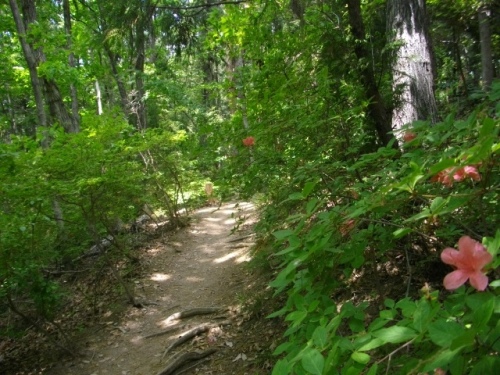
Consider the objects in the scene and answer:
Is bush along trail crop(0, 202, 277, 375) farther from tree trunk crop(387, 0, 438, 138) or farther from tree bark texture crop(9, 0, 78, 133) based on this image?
tree bark texture crop(9, 0, 78, 133)

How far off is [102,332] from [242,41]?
17.4ft

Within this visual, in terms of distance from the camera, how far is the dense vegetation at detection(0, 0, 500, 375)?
3.29 ft

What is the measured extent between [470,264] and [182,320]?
5.87m

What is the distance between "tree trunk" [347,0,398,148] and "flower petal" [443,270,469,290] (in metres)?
3.31

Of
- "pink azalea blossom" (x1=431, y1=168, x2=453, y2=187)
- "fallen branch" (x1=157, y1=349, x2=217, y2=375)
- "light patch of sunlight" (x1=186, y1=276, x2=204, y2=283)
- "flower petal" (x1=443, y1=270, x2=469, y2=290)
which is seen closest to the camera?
"flower petal" (x1=443, y1=270, x2=469, y2=290)

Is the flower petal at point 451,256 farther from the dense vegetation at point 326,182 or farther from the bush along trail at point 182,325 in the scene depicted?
the bush along trail at point 182,325

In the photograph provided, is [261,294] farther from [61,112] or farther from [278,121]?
[61,112]

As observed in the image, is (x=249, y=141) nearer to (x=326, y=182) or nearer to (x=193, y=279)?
(x=326, y=182)

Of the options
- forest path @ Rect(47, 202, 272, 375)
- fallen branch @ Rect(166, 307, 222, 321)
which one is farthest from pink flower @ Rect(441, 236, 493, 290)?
fallen branch @ Rect(166, 307, 222, 321)

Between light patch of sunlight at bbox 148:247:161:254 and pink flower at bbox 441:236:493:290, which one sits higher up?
pink flower at bbox 441:236:493:290

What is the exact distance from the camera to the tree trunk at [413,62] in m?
3.96

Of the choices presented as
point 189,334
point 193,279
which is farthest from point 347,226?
point 193,279

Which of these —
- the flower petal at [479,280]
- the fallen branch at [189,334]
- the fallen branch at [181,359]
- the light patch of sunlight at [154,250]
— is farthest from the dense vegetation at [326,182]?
the fallen branch at [189,334]

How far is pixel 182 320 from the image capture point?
6160 mm
